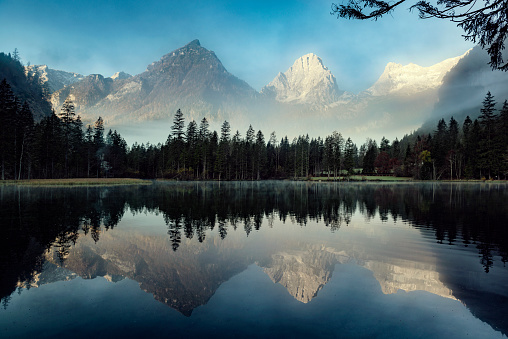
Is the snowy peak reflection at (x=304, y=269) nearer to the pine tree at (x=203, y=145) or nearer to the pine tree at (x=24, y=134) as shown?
the pine tree at (x=24, y=134)

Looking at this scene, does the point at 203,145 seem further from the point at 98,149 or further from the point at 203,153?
the point at 98,149

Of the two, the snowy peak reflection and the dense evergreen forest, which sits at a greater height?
the dense evergreen forest

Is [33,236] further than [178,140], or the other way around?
[178,140]

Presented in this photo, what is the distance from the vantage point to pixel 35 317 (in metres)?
5.11

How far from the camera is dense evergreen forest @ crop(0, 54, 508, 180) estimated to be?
63.8m

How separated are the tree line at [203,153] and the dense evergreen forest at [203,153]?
0.58ft

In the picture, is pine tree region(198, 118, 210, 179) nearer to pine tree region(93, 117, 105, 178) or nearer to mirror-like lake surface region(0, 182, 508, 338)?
pine tree region(93, 117, 105, 178)

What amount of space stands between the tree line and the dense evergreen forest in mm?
178

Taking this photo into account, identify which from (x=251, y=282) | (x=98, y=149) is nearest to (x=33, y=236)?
(x=251, y=282)

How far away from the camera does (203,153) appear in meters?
97.9

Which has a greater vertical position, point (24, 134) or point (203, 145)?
point (203, 145)

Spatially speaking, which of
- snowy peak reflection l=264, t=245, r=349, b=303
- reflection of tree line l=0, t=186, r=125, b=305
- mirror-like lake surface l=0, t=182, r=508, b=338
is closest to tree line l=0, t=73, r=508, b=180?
reflection of tree line l=0, t=186, r=125, b=305

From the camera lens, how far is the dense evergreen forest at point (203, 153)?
63.8 metres

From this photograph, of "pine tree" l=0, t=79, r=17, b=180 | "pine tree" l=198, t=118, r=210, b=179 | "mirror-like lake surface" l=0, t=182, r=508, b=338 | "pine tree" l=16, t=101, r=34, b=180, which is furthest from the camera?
"pine tree" l=198, t=118, r=210, b=179
